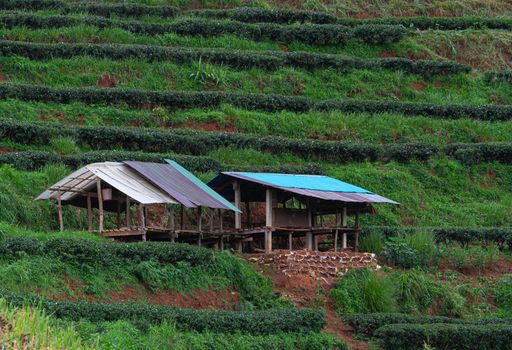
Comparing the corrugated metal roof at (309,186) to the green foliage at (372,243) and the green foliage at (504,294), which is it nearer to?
the green foliage at (372,243)

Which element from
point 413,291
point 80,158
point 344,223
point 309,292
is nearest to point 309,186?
A: point 344,223

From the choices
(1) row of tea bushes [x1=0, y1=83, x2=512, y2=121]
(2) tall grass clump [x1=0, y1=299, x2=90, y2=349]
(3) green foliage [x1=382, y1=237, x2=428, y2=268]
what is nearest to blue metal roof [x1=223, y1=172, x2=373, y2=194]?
(3) green foliage [x1=382, y1=237, x2=428, y2=268]

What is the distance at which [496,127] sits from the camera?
117ft

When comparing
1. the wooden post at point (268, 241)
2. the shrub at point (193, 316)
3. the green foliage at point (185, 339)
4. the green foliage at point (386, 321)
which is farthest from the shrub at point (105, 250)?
the green foliage at point (386, 321)

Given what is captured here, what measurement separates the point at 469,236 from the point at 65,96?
481 inches

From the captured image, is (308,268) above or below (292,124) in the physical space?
below

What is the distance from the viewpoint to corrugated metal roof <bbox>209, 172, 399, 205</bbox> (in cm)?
2517

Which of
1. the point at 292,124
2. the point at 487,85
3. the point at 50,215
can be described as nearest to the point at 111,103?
the point at 292,124

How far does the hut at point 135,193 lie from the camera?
76.3 ft

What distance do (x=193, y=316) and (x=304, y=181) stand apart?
792 centimetres

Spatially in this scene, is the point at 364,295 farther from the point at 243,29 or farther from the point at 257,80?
the point at 243,29

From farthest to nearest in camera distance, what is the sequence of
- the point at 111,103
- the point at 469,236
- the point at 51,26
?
the point at 51,26 < the point at 111,103 < the point at 469,236

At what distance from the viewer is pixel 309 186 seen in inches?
1027

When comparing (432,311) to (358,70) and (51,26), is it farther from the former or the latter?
(51,26)
